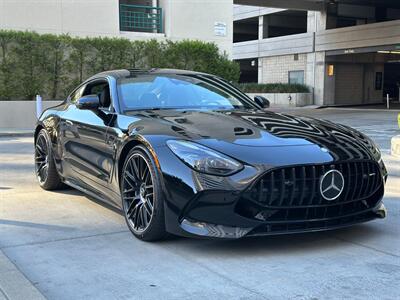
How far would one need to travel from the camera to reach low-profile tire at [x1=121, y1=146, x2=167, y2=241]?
4.23 m

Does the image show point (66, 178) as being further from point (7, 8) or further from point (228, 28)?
point (228, 28)

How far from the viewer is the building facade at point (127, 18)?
17.4m

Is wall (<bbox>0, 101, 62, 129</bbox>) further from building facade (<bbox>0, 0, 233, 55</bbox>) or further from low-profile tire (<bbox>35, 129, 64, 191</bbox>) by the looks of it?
low-profile tire (<bbox>35, 129, 64, 191</bbox>)

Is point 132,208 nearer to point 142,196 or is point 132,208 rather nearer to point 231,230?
point 142,196

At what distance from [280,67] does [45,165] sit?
107 feet

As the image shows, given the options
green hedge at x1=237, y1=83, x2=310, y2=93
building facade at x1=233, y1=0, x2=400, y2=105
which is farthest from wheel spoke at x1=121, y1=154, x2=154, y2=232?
green hedge at x1=237, y1=83, x2=310, y2=93

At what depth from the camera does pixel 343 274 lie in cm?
371

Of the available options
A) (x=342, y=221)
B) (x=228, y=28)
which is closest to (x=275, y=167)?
(x=342, y=221)

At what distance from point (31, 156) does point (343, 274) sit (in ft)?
25.3

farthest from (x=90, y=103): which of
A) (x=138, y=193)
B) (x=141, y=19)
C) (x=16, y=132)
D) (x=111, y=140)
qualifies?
(x=141, y=19)

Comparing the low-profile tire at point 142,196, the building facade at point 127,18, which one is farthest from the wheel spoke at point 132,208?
the building facade at point 127,18

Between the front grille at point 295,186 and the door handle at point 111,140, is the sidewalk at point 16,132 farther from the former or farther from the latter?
the front grille at point 295,186

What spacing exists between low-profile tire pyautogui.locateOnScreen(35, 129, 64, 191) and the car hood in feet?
6.61

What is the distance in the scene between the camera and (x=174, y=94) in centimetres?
541
